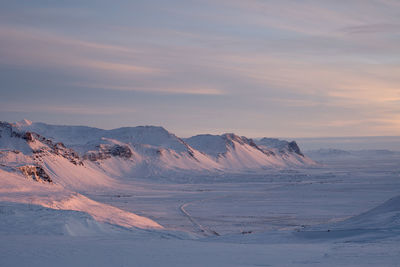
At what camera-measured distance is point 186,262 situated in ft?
29.8

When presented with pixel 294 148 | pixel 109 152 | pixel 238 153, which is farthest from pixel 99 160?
pixel 294 148

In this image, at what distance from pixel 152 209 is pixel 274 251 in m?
18.6

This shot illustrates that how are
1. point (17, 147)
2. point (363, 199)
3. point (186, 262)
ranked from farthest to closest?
point (17, 147)
point (363, 199)
point (186, 262)

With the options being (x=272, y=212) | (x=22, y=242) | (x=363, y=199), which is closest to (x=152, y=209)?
(x=272, y=212)

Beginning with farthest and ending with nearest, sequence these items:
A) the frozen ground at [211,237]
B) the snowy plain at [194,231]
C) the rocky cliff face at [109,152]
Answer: the rocky cliff face at [109,152]
the snowy plain at [194,231]
the frozen ground at [211,237]

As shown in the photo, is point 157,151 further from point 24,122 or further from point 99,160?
point 24,122

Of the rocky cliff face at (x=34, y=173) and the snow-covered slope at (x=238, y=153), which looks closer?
the rocky cliff face at (x=34, y=173)

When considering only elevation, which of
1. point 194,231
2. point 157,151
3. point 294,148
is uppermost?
point 294,148

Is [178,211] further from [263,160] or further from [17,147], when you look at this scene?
[263,160]

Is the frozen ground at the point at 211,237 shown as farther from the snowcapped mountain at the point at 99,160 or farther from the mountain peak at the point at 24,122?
the mountain peak at the point at 24,122

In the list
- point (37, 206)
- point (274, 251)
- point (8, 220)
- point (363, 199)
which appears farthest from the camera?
point (363, 199)

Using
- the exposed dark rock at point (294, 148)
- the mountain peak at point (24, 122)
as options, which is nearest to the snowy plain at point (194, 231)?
the mountain peak at point (24, 122)

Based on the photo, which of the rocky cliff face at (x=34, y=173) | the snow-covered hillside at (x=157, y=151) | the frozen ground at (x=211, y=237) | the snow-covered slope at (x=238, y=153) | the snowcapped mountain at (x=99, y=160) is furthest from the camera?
the snow-covered slope at (x=238, y=153)

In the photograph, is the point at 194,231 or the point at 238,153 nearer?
the point at 194,231
